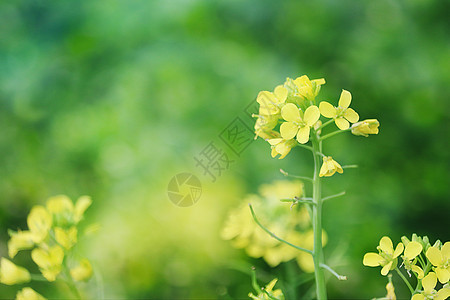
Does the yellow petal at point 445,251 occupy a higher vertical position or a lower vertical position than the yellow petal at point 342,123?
lower

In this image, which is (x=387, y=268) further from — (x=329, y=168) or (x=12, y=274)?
(x=12, y=274)

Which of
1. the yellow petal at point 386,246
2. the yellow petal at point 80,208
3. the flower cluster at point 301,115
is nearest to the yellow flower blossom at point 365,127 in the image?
the flower cluster at point 301,115

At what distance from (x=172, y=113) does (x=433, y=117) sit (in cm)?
79

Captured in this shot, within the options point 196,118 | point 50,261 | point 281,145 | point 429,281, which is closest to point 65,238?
point 50,261

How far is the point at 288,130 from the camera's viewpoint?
14.8 inches

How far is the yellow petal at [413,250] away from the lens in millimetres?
350

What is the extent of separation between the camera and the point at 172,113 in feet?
4.27

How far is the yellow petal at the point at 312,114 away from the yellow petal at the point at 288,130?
0.01 metres

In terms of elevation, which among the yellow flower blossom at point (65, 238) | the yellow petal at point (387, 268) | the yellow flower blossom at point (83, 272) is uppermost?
the yellow flower blossom at point (65, 238)

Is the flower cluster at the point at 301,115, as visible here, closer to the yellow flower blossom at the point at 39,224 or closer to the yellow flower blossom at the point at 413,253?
the yellow flower blossom at the point at 413,253

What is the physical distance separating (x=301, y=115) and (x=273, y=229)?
0.30 metres

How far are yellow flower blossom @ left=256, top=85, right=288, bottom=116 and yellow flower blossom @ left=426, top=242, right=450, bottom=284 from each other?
0.18m

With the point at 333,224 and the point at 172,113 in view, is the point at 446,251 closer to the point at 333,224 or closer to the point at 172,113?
the point at 333,224

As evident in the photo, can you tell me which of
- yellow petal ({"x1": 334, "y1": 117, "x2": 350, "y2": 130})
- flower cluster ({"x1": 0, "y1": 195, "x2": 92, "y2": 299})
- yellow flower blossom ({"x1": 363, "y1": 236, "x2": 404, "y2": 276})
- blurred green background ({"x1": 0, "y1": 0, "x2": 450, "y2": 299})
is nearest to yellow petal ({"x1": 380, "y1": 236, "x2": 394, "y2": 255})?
yellow flower blossom ({"x1": 363, "y1": 236, "x2": 404, "y2": 276})
